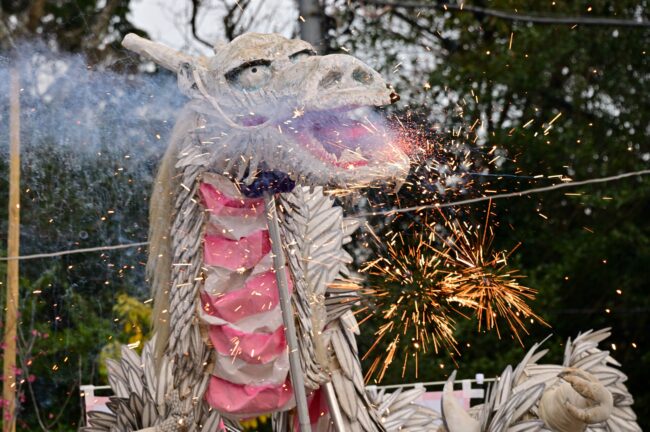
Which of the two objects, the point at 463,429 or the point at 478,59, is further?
the point at 478,59

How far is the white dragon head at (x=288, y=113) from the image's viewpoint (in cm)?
214

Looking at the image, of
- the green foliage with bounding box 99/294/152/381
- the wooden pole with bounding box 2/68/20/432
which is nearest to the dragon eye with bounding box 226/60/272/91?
the wooden pole with bounding box 2/68/20/432

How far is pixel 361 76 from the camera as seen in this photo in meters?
2.16

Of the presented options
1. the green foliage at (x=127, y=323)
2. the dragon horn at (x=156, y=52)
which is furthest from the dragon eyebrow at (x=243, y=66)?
the green foliage at (x=127, y=323)

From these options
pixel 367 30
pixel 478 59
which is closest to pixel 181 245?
pixel 367 30

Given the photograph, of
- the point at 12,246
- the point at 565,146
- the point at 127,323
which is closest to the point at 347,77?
the point at 12,246

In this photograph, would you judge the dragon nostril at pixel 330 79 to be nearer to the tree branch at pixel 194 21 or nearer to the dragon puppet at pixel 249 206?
the dragon puppet at pixel 249 206

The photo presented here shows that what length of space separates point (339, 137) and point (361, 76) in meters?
0.12

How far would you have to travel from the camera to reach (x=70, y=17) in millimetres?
6445

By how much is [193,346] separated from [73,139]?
1.44 metres

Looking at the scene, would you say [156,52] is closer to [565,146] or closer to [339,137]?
[339,137]

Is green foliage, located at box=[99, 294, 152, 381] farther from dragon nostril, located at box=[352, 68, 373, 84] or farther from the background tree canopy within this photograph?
dragon nostril, located at box=[352, 68, 373, 84]

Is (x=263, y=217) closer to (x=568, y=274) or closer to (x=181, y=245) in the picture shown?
(x=181, y=245)

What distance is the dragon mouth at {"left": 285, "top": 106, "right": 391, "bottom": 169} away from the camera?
216cm
